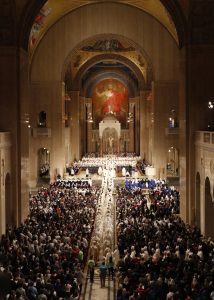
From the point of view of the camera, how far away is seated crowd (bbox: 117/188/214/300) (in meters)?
11.0

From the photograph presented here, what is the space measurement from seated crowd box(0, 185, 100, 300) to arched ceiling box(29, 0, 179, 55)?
1427cm

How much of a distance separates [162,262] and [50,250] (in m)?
3.49

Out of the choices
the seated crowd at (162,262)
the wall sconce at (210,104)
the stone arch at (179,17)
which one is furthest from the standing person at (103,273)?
Result: the stone arch at (179,17)

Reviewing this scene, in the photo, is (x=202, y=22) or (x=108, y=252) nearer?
(x=108, y=252)

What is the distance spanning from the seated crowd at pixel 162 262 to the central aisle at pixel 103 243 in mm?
522

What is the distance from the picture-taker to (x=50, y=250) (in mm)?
15109

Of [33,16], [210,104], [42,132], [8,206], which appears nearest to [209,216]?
[210,104]

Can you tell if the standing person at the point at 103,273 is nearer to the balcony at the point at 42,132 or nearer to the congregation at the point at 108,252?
the congregation at the point at 108,252

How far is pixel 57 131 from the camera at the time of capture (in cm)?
3856

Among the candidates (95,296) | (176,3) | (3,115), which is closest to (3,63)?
(3,115)

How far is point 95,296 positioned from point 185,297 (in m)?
3.47

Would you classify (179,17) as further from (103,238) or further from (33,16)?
(103,238)

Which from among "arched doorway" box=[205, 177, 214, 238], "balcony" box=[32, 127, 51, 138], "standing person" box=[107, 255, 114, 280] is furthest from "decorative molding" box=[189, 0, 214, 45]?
"balcony" box=[32, 127, 51, 138]

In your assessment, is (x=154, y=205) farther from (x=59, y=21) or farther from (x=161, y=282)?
(x=59, y=21)
